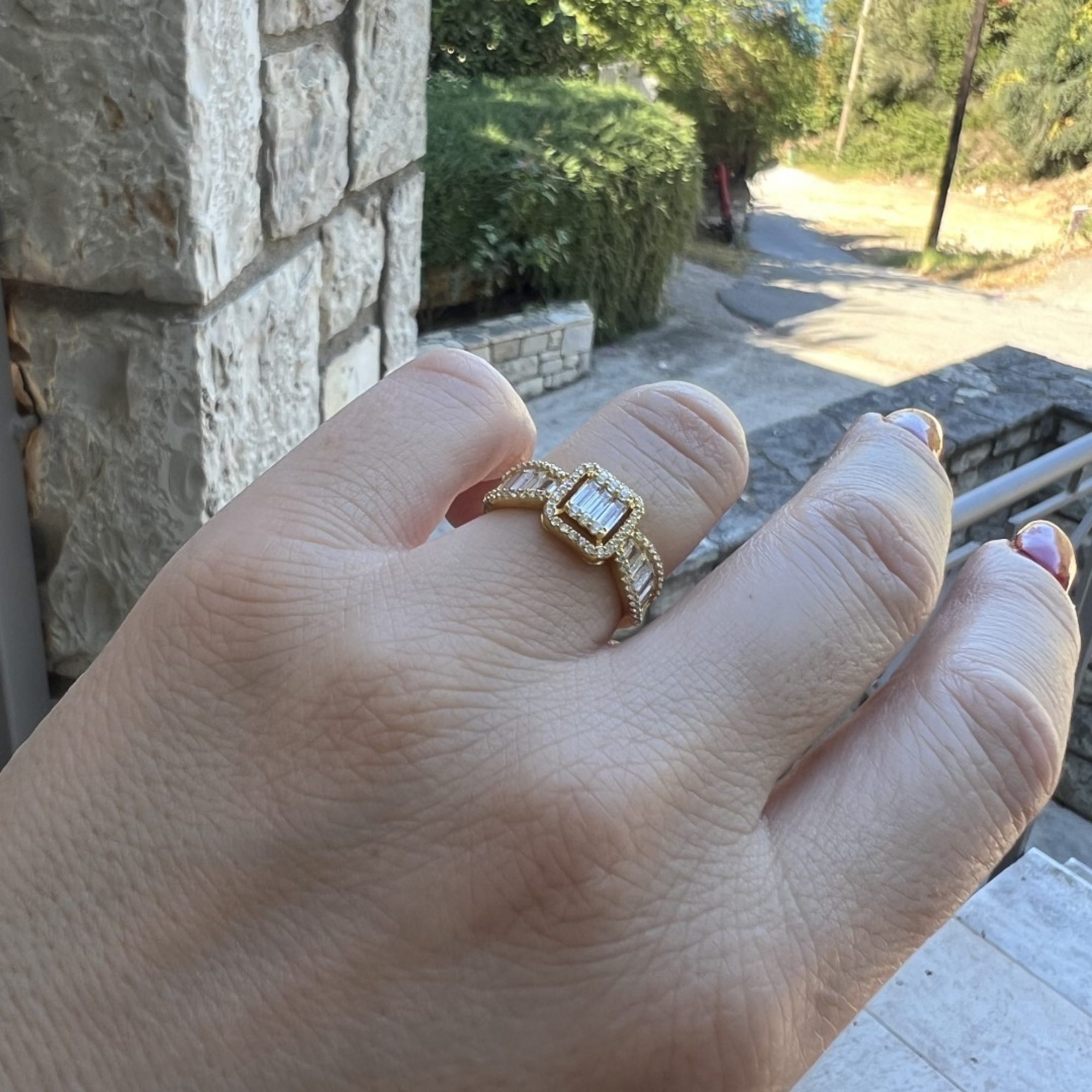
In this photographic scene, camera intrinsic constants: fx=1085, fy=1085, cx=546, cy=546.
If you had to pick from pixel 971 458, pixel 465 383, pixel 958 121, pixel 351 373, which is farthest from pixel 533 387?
pixel 958 121

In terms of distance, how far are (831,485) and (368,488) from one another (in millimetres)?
290

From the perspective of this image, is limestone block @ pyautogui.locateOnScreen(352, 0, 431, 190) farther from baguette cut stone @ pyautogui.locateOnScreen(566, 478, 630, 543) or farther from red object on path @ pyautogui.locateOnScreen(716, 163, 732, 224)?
red object on path @ pyautogui.locateOnScreen(716, 163, 732, 224)

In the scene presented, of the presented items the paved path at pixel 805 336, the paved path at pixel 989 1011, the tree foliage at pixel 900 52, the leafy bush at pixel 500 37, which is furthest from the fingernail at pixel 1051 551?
the tree foliage at pixel 900 52

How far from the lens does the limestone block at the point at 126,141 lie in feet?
2.85

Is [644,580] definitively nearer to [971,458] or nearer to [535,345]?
[971,458]

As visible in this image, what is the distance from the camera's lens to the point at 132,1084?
21.6 inches

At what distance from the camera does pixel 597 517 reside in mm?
625

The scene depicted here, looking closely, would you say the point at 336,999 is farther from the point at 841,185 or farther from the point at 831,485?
the point at 841,185

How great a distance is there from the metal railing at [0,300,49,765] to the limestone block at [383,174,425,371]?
0.58 meters

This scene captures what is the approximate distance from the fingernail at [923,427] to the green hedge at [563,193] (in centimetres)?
596

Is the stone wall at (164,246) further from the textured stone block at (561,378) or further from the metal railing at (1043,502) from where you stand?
the textured stone block at (561,378)

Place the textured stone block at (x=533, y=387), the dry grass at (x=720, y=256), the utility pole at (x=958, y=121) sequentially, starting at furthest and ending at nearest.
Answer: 1. the utility pole at (x=958, y=121)
2. the dry grass at (x=720, y=256)
3. the textured stone block at (x=533, y=387)

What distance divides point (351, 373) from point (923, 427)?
2.85ft

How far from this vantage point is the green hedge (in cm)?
655
